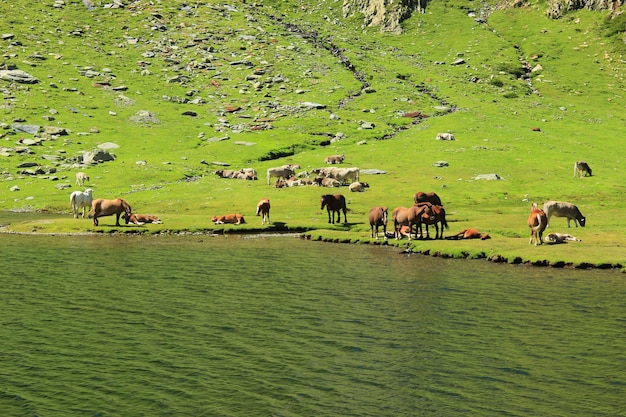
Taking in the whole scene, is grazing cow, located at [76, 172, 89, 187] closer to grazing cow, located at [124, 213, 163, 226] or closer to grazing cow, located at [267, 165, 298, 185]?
grazing cow, located at [267, 165, 298, 185]

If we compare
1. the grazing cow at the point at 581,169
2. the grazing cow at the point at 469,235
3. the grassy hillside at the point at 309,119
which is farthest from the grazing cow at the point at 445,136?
the grazing cow at the point at 469,235

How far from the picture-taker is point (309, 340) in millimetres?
23594

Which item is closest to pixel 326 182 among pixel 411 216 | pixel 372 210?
pixel 372 210

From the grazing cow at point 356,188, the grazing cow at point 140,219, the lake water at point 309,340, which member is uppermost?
the grazing cow at point 356,188

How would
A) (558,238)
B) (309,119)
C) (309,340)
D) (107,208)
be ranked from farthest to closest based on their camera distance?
(309,119)
(107,208)
(558,238)
(309,340)

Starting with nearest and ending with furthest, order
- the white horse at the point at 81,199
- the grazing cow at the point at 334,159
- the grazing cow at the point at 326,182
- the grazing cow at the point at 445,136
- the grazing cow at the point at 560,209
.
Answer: the grazing cow at the point at 560,209 < the white horse at the point at 81,199 < the grazing cow at the point at 326,182 < the grazing cow at the point at 334,159 < the grazing cow at the point at 445,136

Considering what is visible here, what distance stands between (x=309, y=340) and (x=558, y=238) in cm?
3088

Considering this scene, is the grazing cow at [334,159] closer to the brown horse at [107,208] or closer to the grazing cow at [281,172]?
the grazing cow at [281,172]

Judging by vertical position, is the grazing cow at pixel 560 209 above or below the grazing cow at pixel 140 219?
above

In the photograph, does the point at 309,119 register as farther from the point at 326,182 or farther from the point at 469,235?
the point at 469,235

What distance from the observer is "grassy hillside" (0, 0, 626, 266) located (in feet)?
238

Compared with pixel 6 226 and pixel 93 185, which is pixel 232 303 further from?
pixel 93 185

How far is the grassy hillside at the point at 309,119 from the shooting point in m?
72.6

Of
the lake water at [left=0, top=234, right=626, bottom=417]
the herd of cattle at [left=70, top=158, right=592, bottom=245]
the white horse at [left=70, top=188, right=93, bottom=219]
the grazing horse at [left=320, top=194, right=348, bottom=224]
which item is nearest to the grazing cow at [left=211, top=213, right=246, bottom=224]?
the herd of cattle at [left=70, top=158, right=592, bottom=245]
